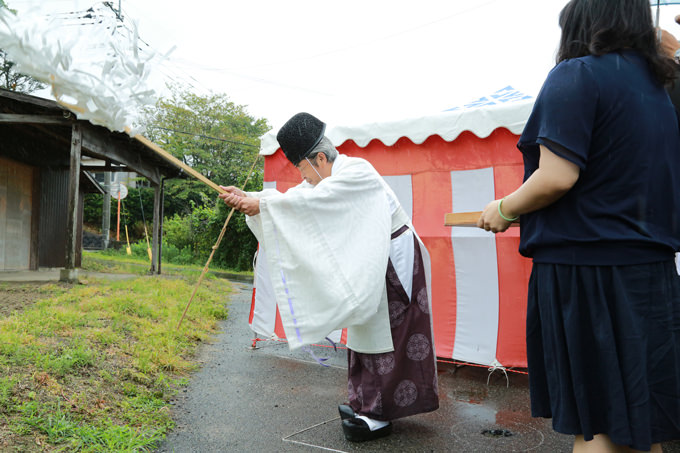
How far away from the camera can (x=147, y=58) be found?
2086 mm

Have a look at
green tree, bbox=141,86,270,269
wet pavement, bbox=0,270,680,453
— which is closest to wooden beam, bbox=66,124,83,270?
wet pavement, bbox=0,270,680,453

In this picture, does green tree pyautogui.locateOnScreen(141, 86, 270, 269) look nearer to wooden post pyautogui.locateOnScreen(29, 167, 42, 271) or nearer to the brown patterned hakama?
wooden post pyautogui.locateOnScreen(29, 167, 42, 271)

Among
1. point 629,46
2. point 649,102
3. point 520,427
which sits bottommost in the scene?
point 520,427

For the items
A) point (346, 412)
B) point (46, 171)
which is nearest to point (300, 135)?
point (346, 412)

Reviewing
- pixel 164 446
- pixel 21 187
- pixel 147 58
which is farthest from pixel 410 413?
pixel 21 187

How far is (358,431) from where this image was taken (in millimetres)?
2514

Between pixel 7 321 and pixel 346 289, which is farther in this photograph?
pixel 7 321

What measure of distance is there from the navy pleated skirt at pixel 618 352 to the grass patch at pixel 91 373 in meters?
1.94

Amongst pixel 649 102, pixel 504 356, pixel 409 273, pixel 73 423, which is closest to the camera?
pixel 649 102

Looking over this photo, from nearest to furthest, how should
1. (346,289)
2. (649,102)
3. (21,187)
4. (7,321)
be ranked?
1. (649,102)
2. (346,289)
3. (7,321)
4. (21,187)

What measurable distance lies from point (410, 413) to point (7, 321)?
141 inches

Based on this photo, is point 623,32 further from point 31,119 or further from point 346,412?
point 31,119

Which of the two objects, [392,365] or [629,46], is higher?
[629,46]

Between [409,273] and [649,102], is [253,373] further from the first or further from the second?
[649,102]
